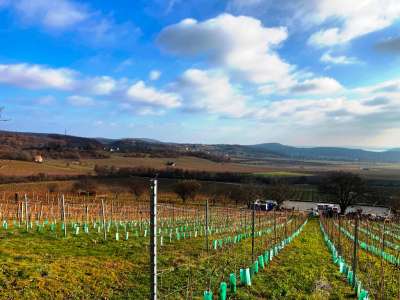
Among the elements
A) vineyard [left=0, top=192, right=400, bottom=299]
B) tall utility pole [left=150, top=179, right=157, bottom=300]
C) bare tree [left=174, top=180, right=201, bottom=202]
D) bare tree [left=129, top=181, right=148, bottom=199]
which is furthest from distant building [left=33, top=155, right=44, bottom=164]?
tall utility pole [left=150, top=179, right=157, bottom=300]

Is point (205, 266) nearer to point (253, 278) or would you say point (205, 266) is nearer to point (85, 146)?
point (253, 278)

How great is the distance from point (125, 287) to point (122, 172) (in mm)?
69721

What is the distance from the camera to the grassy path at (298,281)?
10.4 m

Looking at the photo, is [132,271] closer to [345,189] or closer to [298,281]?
[298,281]

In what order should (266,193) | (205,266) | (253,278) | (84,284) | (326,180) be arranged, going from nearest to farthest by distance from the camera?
(84,284) → (253,278) → (205,266) → (326,180) → (266,193)

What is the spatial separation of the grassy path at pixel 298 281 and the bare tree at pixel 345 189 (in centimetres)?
4741

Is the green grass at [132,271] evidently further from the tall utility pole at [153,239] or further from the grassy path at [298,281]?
the tall utility pole at [153,239]

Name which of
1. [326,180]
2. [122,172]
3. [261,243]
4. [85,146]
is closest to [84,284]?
[261,243]

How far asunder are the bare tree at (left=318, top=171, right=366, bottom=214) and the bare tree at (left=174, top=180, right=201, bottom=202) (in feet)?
70.8

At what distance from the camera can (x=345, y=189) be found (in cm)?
6025

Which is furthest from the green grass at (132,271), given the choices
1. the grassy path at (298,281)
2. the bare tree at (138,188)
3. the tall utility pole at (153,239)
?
the bare tree at (138,188)

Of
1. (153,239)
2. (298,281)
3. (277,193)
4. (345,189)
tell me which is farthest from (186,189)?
(153,239)

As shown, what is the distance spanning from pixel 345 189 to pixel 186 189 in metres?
25.2

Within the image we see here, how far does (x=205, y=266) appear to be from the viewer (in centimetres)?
1305
